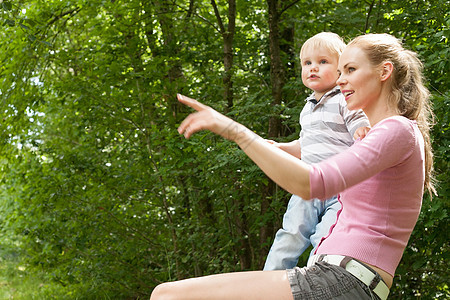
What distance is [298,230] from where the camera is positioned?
2.64 metres

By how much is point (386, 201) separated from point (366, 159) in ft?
0.70

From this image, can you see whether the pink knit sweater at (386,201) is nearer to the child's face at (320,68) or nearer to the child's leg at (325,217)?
the child's leg at (325,217)

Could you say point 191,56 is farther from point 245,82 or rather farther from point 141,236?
point 141,236

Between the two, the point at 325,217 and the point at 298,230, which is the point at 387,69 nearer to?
the point at 325,217

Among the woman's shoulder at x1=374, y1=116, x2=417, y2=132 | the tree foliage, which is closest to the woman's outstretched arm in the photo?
the woman's shoulder at x1=374, y1=116, x2=417, y2=132

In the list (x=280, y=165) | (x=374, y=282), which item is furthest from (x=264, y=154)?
(x=374, y=282)

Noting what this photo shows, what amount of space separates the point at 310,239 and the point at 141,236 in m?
3.53

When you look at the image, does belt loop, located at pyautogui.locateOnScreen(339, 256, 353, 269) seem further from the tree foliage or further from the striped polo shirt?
the tree foliage

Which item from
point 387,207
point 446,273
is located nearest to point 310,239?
point 387,207

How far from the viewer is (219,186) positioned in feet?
16.5

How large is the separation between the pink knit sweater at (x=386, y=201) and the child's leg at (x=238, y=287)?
0.66 ft

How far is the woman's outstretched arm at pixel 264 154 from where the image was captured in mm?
1431

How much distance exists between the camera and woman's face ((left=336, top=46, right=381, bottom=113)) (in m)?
1.79

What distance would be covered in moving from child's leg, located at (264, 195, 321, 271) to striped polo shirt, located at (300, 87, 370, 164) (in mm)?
241
